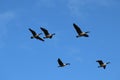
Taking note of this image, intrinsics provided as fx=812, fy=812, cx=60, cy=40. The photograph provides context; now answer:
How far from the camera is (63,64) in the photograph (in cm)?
12450

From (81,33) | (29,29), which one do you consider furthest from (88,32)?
(29,29)

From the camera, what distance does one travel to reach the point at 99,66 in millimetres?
122375

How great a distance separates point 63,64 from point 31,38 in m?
7.08

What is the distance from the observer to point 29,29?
122 m

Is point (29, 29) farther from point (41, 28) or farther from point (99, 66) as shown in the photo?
point (99, 66)

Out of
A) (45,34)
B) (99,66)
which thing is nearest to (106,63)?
(99,66)

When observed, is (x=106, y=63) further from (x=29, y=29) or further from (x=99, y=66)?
(x=29, y=29)

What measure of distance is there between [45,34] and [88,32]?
648cm

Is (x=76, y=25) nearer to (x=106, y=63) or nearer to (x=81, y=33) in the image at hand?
(x=81, y=33)

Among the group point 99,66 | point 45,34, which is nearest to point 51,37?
point 45,34

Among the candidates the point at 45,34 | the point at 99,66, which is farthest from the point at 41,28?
the point at 99,66

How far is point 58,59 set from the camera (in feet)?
410

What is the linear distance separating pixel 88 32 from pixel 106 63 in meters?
7.07

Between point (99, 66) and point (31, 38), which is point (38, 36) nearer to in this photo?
point (31, 38)
